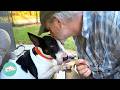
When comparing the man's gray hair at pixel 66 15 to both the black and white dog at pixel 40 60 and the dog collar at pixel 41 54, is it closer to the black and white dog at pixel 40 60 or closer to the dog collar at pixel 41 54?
the black and white dog at pixel 40 60

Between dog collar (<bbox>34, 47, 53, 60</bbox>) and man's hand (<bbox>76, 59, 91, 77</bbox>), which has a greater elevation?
dog collar (<bbox>34, 47, 53, 60</bbox>)

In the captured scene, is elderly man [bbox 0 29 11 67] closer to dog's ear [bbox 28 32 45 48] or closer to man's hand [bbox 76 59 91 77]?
dog's ear [bbox 28 32 45 48]

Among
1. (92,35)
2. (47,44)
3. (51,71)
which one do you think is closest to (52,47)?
(47,44)

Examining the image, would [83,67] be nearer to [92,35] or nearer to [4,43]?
[92,35]

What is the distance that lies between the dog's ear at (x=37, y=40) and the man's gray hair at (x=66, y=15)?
0.61 feet

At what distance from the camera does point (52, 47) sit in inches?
96.2

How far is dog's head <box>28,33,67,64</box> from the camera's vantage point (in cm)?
241

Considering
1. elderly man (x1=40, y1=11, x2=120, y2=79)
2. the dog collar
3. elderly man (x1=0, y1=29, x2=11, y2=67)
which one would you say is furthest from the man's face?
elderly man (x1=0, y1=29, x2=11, y2=67)

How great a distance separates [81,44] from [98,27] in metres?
0.18

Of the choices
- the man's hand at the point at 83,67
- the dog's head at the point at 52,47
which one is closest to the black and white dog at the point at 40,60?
the dog's head at the point at 52,47

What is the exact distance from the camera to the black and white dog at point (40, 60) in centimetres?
243
